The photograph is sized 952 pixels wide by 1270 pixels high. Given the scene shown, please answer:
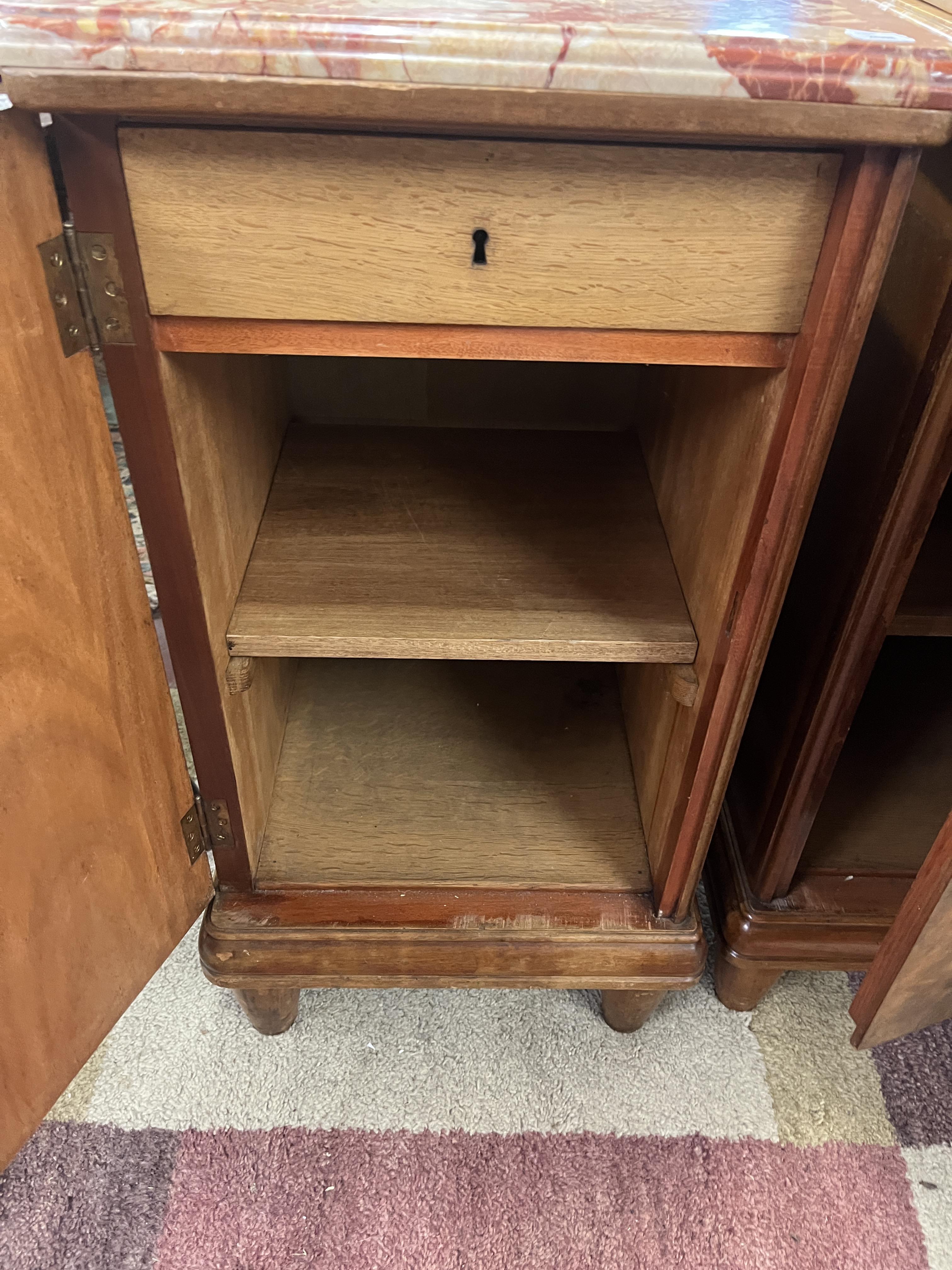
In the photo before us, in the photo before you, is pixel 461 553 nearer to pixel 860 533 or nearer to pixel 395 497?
pixel 395 497

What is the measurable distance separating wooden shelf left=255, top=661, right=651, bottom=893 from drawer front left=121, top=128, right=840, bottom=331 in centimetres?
51

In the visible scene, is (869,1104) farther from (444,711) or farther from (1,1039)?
(1,1039)

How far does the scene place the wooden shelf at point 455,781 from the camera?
0.85 m

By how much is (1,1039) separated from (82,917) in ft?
0.28

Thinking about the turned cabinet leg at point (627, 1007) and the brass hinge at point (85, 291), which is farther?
the turned cabinet leg at point (627, 1007)

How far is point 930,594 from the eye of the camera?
73 cm

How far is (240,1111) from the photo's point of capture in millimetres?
851

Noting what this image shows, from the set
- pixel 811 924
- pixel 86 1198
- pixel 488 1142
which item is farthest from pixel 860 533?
pixel 86 1198

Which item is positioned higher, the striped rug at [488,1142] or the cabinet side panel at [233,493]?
the cabinet side panel at [233,493]

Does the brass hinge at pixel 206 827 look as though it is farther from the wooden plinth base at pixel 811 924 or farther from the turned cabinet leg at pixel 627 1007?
the wooden plinth base at pixel 811 924

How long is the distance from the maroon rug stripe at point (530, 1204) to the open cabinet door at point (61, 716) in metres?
0.25

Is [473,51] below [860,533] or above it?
above

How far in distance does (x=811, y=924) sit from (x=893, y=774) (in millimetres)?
223

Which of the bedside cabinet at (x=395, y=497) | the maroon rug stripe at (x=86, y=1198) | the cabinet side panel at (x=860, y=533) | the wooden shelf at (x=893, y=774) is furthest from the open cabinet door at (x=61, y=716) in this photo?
the wooden shelf at (x=893, y=774)
